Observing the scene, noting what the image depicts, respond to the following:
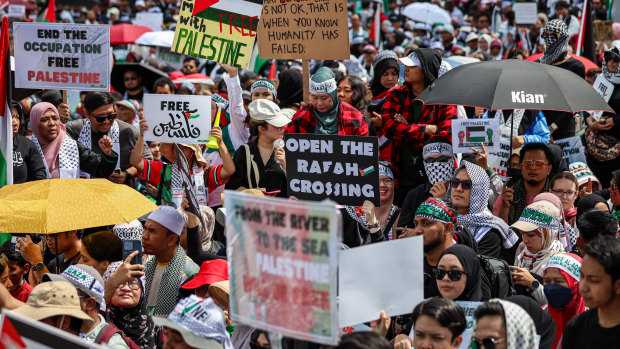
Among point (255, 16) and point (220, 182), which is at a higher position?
point (255, 16)

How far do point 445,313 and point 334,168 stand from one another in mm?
1639

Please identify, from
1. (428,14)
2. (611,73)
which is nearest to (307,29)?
(611,73)

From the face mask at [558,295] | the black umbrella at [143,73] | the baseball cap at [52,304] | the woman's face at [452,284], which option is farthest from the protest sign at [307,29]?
the black umbrella at [143,73]

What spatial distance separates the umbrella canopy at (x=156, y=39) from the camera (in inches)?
667

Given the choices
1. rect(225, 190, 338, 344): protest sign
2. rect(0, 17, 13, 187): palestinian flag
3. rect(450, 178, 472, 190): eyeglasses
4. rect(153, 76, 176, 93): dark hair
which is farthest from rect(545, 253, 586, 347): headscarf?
rect(153, 76, 176, 93): dark hair

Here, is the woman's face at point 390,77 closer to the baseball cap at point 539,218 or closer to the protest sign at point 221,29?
the protest sign at point 221,29

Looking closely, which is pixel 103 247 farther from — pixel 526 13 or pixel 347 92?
pixel 526 13

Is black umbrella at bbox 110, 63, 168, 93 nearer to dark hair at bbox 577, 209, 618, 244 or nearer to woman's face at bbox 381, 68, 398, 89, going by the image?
woman's face at bbox 381, 68, 398, 89

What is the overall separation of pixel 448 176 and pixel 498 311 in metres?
3.34

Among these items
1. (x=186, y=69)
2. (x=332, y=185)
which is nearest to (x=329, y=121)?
(x=332, y=185)

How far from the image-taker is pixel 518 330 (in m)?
4.38

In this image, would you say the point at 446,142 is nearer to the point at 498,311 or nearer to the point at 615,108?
the point at 615,108

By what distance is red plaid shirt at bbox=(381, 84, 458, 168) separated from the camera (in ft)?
26.1

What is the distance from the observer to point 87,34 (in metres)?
8.41
